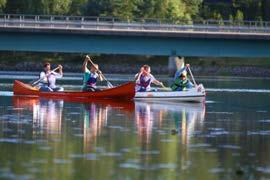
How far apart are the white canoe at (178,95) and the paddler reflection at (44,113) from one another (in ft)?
14.7

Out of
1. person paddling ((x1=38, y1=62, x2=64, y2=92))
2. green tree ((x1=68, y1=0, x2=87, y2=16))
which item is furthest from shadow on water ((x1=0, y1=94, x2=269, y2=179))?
green tree ((x1=68, y1=0, x2=87, y2=16))

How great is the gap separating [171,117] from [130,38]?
185 feet

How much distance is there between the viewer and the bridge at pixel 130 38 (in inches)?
3792

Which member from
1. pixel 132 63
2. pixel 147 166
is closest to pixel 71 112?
pixel 147 166

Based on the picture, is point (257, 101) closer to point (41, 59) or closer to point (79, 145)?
point (79, 145)

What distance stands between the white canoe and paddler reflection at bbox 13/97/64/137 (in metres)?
4.48

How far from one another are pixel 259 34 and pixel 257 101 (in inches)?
1620

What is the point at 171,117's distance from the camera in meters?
42.6

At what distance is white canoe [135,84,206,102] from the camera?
5403 centimetres

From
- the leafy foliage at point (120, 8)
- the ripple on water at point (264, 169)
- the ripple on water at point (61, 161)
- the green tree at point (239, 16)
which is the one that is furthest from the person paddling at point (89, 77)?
the green tree at point (239, 16)

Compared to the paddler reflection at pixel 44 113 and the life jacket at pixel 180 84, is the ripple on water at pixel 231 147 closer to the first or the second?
the paddler reflection at pixel 44 113

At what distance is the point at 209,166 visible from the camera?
26422 mm

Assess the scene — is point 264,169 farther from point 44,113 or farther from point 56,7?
point 56,7

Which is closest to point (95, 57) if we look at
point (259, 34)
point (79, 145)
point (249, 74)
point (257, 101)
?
point (249, 74)
